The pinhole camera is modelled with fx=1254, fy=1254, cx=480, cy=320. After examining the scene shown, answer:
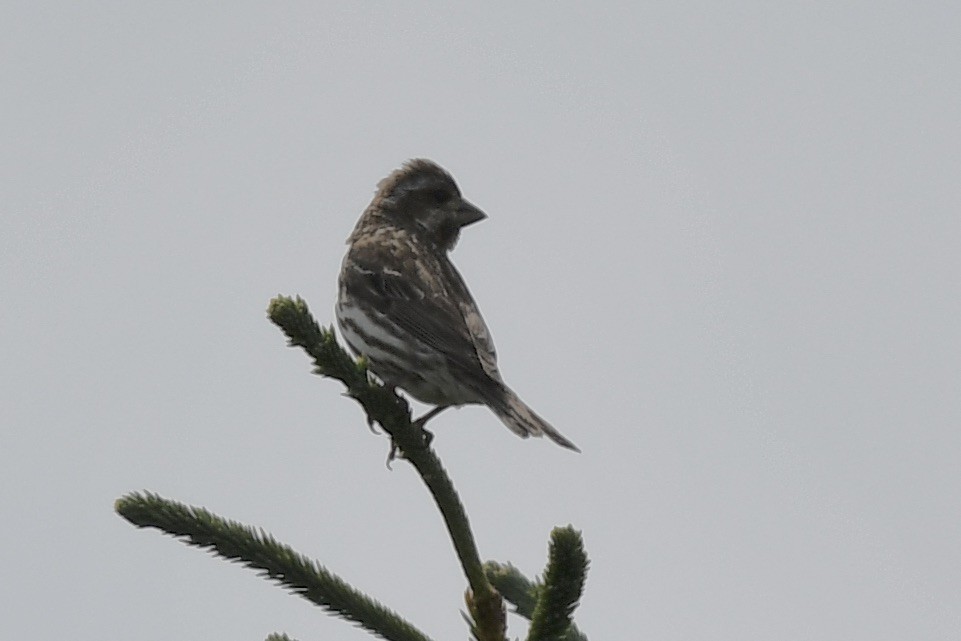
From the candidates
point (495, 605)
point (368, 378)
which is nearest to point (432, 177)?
point (368, 378)

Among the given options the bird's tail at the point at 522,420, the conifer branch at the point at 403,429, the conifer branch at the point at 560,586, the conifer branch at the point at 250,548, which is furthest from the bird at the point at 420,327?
the conifer branch at the point at 560,586

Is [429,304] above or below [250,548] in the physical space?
above

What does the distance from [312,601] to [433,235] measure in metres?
6.13

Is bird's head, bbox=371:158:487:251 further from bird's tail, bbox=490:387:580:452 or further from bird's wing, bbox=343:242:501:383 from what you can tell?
bird's tail, bbox=490:387:580:452

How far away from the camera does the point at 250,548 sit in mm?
3592

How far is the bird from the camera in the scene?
22.5 ft

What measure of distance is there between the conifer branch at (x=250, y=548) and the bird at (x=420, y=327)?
7.94 ft

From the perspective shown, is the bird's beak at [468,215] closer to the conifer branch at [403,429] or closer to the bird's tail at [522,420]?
the bird's tail at [522,420]

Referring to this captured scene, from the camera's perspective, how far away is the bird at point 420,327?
6871mm

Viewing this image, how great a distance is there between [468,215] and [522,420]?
3506 mm

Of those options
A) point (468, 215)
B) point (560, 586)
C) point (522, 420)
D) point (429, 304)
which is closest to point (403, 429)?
point (560, 586)

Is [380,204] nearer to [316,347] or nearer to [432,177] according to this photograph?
[432,177]

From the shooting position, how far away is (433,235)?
31.3ft

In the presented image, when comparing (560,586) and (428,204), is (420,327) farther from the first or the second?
(560,586)
